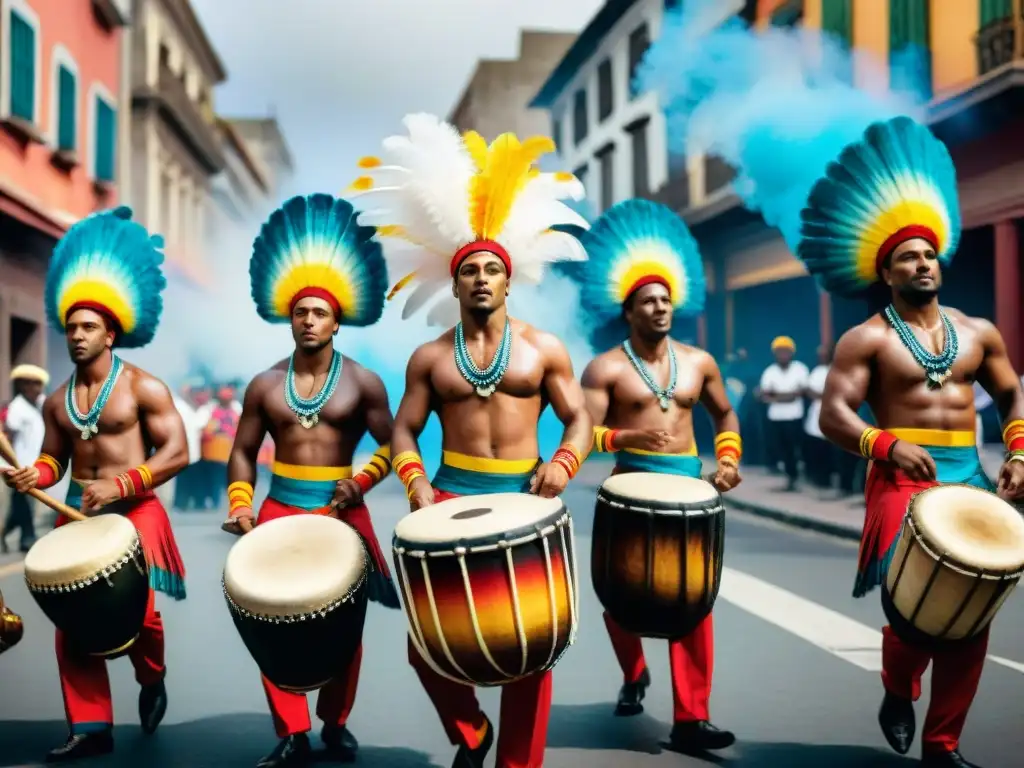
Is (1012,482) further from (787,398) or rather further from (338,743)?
(787,398)

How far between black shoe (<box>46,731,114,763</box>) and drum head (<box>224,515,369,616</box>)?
1.07 meters

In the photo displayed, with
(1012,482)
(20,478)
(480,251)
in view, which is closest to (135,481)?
(20,478)

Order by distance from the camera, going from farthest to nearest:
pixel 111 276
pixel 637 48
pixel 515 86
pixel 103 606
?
pixel 515 86 < pixel 637 48 < pixel 111 276 < pixel 103 606

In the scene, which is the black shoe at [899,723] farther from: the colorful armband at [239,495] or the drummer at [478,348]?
the colorful armband at [239,495]

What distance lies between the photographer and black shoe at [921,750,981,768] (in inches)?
189

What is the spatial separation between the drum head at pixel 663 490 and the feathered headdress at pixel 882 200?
3.49ft

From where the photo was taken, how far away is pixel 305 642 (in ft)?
15.4

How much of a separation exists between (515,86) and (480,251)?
45385 millimetres

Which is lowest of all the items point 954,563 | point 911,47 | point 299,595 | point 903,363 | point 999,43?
point 299,595

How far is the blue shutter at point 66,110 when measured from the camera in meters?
19.3

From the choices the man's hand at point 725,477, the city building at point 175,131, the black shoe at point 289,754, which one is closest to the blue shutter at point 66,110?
the city building at point 175,131

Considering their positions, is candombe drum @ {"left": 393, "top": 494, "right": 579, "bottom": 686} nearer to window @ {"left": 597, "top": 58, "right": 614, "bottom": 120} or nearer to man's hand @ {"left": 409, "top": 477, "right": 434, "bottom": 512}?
man's hand @ {"left": 409, "top": 477, "right": 434, "bottom": 512}

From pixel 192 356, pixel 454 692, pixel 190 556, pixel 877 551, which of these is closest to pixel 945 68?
pixel 190 556

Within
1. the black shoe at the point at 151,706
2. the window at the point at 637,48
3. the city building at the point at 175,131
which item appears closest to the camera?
the black shoe at the point at 151,706
